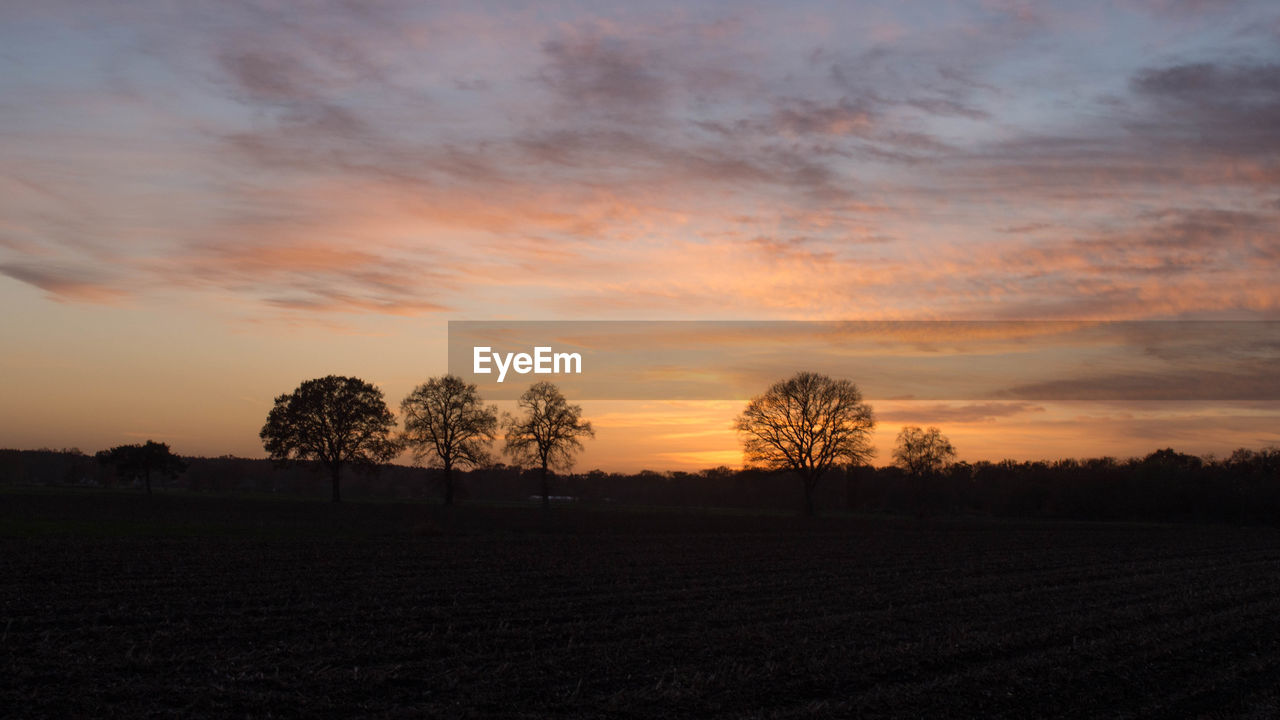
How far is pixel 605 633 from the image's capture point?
1614 cm

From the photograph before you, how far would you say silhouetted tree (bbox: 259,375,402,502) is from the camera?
254ft

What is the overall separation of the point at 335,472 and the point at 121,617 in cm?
6354

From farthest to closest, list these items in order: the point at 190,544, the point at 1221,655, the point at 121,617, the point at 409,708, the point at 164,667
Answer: the point at 190,544
the point at 121,617
the point at 1221,655
the point at 164,667
the point at 409,708

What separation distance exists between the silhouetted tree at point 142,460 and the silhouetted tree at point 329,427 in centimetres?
2787

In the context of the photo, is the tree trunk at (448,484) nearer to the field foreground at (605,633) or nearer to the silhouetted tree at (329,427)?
the silhouetted tree at (329,427)

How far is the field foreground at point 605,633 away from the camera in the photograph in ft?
37.9

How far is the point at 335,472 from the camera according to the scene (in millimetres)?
77688

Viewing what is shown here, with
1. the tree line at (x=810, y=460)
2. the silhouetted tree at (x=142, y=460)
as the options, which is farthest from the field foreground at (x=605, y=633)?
the silhouetted tree at (x=142, y=460)

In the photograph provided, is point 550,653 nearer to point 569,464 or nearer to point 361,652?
point 361,652

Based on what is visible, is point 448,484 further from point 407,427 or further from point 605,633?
point 605,633

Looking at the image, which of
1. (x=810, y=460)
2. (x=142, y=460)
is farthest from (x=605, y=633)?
(x=142, y=460)

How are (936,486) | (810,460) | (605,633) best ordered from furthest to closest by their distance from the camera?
(936,486) < (810,460) < (605,633)

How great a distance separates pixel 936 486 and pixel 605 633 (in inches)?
3933

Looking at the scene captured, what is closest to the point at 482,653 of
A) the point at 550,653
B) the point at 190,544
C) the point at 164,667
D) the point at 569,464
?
the point at 550,653
